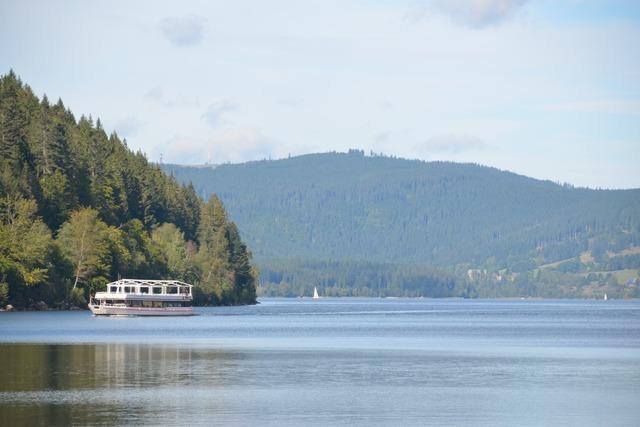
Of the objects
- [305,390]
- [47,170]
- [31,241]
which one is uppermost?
[47,170]

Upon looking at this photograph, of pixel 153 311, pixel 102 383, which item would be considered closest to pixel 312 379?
pixel 102 383

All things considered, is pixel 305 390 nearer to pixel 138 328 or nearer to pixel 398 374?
pixel 398 374

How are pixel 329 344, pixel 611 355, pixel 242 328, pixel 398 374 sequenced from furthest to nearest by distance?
pixel 242 328 → pixel 329 344 → pixel 611 355 → pixel 398 374

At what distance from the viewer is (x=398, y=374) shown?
6888 cm

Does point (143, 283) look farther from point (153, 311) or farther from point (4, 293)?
point (4, 293)

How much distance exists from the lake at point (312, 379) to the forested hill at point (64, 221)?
3903 cm

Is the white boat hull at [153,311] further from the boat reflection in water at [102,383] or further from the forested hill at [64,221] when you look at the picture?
the boat reflection in water at [102,383]

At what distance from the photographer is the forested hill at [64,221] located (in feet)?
490

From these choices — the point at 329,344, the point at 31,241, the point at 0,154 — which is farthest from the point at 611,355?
the point at 0,154

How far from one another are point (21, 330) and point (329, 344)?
95.6 feet

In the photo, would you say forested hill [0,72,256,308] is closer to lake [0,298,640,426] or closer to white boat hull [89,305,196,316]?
white boat hull [89,305,196,316]

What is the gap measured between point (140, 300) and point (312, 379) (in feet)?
322

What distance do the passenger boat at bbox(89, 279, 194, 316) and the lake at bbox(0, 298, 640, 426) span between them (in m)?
42.2

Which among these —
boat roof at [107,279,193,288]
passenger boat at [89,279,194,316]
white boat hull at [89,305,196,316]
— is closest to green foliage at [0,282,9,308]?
passenger boat at [89,279,194,316]
